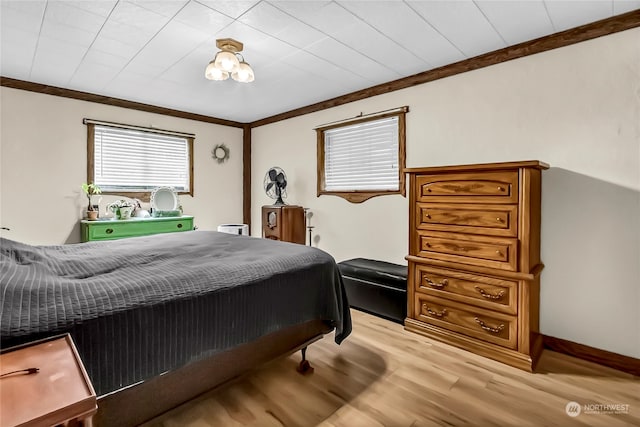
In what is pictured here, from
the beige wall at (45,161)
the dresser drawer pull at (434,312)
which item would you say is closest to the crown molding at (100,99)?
the beige wall at (45,161)

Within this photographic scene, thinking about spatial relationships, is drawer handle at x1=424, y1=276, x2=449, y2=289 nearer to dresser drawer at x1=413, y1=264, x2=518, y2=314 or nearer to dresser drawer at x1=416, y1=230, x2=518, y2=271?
dresser drawer at x1=413, y1=264, x2=518, y2=314

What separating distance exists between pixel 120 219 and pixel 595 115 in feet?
15.1

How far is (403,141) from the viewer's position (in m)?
3.29

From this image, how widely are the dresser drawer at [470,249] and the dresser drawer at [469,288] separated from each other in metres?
0.11

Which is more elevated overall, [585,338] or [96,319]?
[96,319]

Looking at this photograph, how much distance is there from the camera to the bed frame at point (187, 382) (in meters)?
1.23

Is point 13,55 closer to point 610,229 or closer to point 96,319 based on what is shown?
point 96,319

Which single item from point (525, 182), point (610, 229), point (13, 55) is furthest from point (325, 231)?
point (13, 55)

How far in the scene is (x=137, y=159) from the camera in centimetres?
412

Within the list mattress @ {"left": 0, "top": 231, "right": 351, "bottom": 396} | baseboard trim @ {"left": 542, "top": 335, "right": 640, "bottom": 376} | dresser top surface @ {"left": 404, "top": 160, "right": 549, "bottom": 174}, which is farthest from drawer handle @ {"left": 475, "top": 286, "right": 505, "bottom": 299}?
mattress @ {"left": 0, "top": 231, "right": 351, "bottom": 396}

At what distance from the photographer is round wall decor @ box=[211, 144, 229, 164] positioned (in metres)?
4.82

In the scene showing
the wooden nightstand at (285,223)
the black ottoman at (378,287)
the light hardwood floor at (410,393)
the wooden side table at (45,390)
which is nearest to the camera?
the wooden side table at (45,390)

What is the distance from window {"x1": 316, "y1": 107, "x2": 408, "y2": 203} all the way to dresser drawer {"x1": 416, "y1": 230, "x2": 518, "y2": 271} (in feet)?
2.81

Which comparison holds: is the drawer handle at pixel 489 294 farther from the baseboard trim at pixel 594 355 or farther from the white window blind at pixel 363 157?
the white window blind at pixel 363 157
